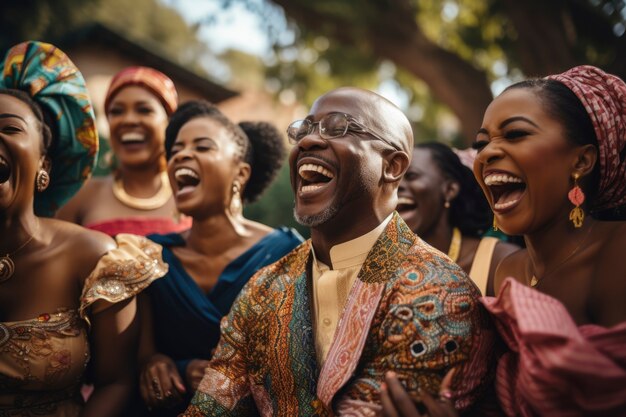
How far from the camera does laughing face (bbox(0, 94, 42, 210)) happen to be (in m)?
3.03

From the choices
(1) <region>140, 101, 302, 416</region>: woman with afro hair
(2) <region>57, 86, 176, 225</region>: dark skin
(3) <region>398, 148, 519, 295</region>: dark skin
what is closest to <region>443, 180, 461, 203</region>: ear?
(3) <region>398, 148, 519, 295</region>: dark skin

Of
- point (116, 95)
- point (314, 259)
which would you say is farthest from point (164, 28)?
point (314, 259)

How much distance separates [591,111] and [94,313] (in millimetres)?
2501

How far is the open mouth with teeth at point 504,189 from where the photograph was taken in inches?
102

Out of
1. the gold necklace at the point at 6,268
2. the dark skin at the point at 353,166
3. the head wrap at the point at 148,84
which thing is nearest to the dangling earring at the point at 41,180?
the gold necklace at the point at 6,268

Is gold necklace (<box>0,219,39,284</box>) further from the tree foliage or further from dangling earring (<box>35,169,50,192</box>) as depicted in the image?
the tree foliage

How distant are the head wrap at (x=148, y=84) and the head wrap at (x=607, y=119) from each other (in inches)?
128

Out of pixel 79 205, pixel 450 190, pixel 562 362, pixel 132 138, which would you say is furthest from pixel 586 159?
pixel 79 205

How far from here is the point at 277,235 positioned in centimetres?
413

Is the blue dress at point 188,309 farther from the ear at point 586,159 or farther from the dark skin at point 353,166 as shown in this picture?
the ear at point 586,159

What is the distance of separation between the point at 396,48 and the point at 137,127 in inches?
324

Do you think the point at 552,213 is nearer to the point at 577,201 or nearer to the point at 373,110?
the point at 577,201

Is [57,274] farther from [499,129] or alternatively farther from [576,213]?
[576,213]

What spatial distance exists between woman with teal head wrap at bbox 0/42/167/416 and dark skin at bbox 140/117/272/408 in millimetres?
517
